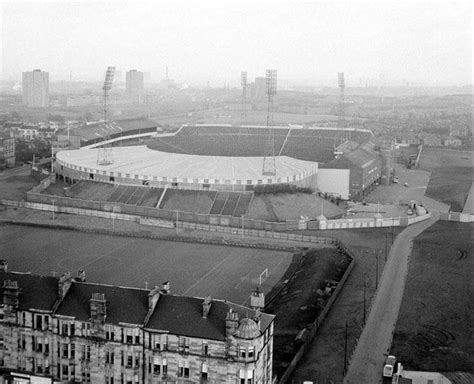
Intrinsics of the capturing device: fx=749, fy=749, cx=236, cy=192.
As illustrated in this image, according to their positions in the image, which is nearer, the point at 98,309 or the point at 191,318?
the point at 191,318

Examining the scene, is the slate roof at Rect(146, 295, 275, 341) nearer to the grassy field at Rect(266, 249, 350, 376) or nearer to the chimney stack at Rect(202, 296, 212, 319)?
the chimney stack at Rect(202, 296, 212, 319)

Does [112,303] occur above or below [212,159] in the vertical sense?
below

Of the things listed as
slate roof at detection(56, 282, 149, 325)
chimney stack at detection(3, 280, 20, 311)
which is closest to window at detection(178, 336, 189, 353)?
slate roof at detection(56, 282, 149, 325)

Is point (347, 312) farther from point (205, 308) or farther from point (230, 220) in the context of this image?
point (230, 220)

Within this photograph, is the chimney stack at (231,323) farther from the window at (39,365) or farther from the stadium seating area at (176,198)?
the stadium seating area at (176,198)

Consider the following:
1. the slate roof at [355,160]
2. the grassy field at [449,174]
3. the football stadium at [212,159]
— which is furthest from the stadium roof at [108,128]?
the grassy field at [449,174]

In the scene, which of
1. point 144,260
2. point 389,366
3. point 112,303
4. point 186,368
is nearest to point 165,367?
point 186,368

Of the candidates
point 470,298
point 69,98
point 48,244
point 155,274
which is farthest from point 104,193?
point 69,98
